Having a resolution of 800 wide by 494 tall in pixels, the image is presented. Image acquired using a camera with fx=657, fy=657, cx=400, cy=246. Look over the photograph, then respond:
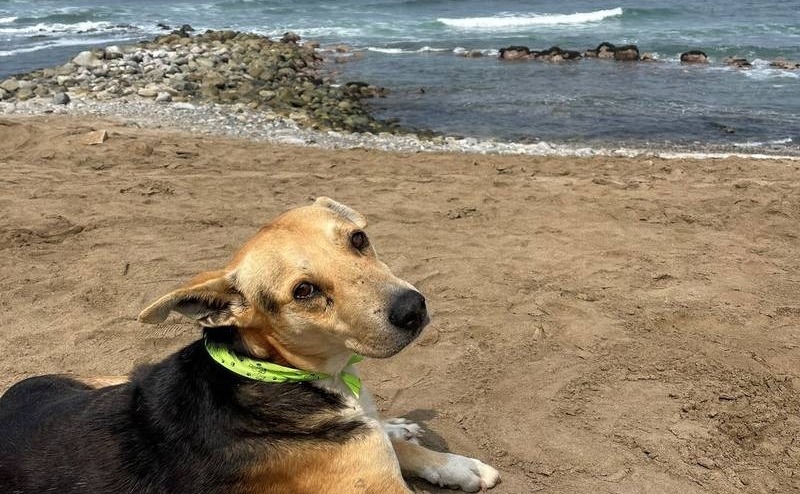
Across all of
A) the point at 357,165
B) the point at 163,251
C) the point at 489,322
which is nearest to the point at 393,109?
the point at 357,165

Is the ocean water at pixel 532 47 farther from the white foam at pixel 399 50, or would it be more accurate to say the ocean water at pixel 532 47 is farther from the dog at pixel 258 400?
the dog at pixel 258 400

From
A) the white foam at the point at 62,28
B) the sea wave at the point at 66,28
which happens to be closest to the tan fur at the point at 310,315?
the sea wave at the point at 66,28

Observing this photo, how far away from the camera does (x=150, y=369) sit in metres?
3.81

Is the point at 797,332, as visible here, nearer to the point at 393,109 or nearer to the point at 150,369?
the point at 150,369

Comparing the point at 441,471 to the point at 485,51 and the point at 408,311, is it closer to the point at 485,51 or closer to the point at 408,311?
the point at 408,311

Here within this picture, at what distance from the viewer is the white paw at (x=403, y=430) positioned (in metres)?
4.58

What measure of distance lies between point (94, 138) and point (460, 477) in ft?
33.9

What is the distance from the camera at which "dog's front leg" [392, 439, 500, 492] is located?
13.6 feet

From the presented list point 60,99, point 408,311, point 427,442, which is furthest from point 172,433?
point 60,99

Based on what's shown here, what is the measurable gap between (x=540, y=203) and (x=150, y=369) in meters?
6.61

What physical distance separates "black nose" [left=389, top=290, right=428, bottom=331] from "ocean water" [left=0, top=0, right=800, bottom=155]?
12.8 metres

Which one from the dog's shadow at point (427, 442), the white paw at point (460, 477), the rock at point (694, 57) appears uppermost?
the rock at point (694, 57)

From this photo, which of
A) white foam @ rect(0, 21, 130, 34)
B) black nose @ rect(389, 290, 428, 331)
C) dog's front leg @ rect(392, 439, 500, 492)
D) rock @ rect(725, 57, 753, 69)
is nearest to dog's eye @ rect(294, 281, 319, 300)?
black nose @ rect(389, 290, 428, 331)

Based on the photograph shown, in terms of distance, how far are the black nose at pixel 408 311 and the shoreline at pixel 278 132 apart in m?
10.4
